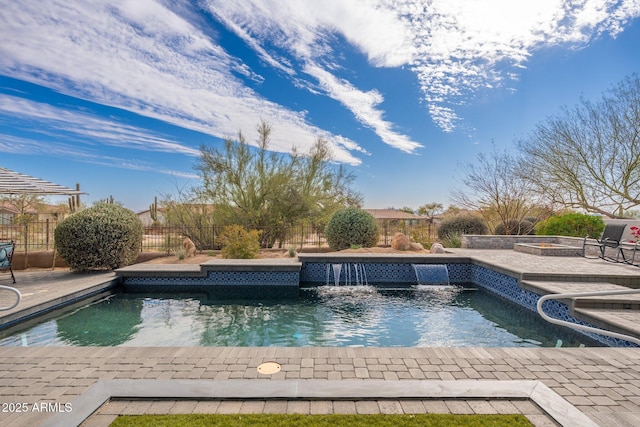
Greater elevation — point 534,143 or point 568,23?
point 568,23

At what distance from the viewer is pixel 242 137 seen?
45.6ft

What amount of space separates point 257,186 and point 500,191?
1145cm

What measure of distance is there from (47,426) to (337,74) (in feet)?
43.7

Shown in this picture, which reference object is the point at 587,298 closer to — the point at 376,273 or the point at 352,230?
the point at 376,273

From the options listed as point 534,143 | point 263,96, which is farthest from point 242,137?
point 534,143

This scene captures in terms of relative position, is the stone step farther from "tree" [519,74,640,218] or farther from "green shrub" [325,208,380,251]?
"tree" [519,74,640,218]

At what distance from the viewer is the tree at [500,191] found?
48.4 feet

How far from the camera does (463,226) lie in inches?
552

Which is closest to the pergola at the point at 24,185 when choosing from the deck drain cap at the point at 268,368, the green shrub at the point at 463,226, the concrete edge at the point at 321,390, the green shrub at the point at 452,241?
the concrete edge at the point at 321,390

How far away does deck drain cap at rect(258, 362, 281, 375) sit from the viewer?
2.87m

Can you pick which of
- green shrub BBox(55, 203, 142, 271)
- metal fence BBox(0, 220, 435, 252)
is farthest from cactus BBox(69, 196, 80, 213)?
green shrub BBox(55, 203, 142, 271)

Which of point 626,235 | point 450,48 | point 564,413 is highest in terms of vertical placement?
point 450,48

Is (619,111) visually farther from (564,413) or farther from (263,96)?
(564,413)

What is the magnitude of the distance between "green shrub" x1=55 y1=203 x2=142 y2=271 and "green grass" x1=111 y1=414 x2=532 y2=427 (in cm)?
Result: 729
